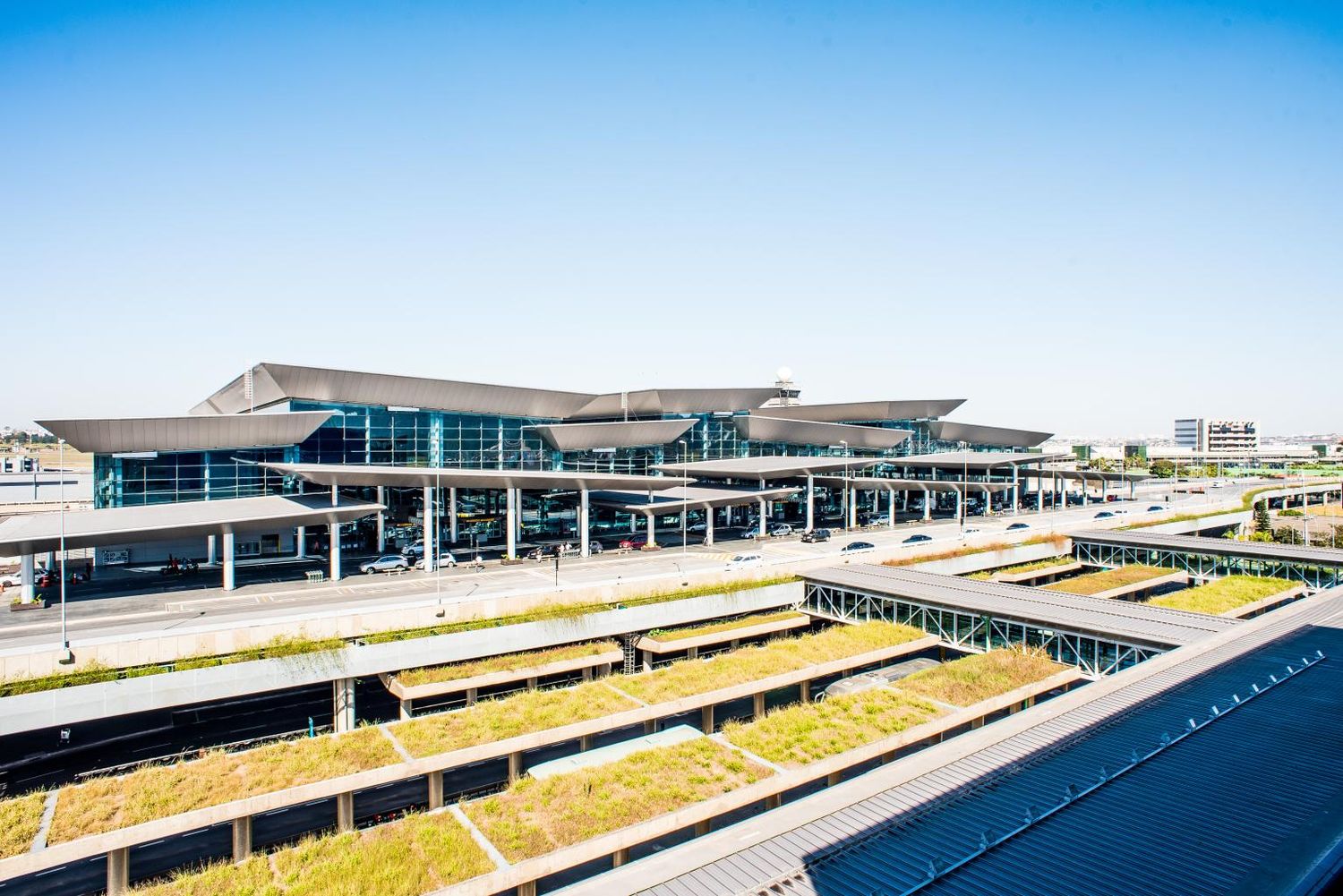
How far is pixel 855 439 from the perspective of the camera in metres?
79.7

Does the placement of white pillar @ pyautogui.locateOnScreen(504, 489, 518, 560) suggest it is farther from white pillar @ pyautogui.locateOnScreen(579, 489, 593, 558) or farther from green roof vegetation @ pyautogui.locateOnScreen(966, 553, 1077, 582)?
green roof vegetation @ pyautogui.locateOnScreen(966, 553, 1077, 582)

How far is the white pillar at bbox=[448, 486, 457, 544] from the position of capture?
53312mm

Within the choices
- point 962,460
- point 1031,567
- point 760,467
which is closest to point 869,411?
point 962,460

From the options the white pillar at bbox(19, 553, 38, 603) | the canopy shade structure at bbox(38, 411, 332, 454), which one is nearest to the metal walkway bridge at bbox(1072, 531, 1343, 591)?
the canopy shade structure at bbox(38, 411, 332, 454)

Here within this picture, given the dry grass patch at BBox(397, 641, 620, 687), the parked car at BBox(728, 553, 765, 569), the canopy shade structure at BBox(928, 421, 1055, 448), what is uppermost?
the canopy shade structure at BBox(928, 421, 1055, 448)

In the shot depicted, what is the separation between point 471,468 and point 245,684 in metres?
29.1

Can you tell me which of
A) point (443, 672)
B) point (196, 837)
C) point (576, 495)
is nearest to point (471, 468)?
point (576, 495)

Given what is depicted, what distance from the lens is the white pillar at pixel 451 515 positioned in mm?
53312

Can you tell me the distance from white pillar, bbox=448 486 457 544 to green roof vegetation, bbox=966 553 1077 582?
35712 mm

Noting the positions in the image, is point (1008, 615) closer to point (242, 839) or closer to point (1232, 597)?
point (1232, 597)

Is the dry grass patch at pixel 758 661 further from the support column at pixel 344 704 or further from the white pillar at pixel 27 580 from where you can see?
the white pillar at pixel 27 580

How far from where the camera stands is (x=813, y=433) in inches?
2950

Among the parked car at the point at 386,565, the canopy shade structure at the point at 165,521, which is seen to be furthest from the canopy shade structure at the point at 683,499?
the canopy shade structure at the point at 165,521

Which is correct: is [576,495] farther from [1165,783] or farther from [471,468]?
[1165,783]
